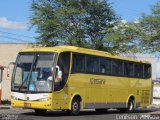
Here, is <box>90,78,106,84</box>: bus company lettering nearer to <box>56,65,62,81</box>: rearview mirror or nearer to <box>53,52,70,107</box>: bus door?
<box>53,52,70,107</box>: bus door

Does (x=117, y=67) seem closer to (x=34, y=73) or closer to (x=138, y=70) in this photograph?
(x=138, y=70)

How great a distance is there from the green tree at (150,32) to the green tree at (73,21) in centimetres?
1564

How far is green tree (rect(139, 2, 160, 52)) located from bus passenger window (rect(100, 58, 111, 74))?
228 centimetres

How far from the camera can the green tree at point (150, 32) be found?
28.2 metres

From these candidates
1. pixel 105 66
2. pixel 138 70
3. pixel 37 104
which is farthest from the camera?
pixel 138 70

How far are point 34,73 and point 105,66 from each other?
5778 mm

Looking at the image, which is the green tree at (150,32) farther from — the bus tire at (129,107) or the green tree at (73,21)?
the green tree at (73,21)

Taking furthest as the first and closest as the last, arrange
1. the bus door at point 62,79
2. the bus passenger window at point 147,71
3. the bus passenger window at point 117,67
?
the bus passenger window at point 147,71
the bus passenger window at point 117,67
the bus door at point 62,79

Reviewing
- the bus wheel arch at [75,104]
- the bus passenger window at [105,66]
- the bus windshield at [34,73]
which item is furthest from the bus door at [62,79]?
the bus passenger window at [105,66]

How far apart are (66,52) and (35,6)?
2228 cm

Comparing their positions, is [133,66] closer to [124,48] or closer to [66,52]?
[124,48]

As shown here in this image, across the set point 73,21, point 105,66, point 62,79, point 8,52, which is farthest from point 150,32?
point 8,52

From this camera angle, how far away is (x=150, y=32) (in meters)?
28.8

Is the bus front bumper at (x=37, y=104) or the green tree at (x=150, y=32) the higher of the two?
the green tree at (x=150, y=32)
